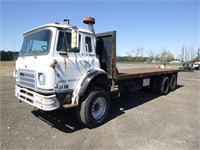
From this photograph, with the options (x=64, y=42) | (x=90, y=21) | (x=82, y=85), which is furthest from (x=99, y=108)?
(x=90, y=21)

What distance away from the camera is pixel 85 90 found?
4148mm

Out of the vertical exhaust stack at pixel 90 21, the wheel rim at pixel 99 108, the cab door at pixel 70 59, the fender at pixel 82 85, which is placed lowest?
the wheel rim at pixel 99 108

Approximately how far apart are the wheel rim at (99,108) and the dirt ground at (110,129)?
13.1 inches

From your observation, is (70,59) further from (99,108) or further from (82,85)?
(99,108)

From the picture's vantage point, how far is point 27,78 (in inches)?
164

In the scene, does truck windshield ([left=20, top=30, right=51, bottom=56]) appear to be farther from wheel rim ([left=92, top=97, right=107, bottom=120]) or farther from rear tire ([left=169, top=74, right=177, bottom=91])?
rear tire ([left=169, top=74, right=177, bottom=91])

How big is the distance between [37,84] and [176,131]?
3632 millimetres

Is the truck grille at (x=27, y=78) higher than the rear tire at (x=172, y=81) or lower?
higher

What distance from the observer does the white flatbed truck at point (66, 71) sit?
3.69 metres

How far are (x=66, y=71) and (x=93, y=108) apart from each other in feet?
4.26

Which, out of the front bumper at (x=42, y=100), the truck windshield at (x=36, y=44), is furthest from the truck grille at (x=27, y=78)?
the truck windshield at (x=36, y=44)

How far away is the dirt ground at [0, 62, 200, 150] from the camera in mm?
3473

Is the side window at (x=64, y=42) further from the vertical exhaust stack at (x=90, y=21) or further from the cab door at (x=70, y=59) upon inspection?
the vertical exhaust stack at (x=90, y=21)

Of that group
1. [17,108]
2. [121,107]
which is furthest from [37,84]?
[121,107]
